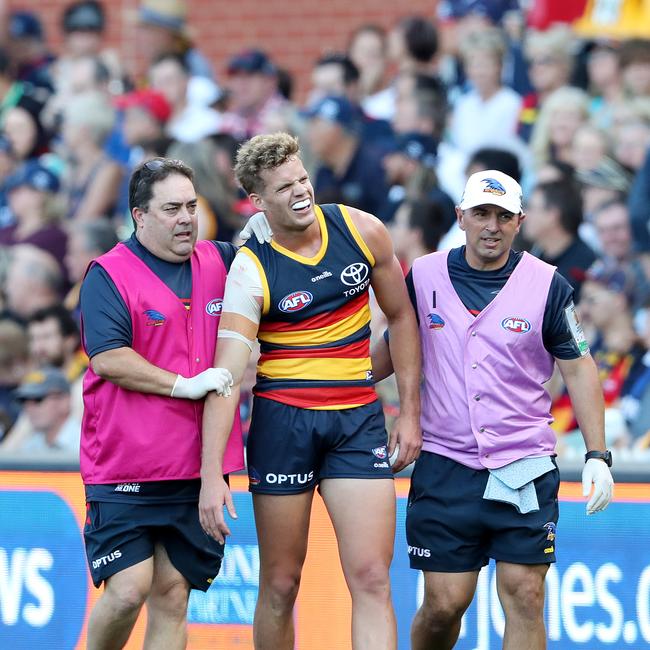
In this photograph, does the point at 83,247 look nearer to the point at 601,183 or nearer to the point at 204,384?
the point at 601,183

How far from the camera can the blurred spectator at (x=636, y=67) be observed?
31.9 feet

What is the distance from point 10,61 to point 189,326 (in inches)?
326

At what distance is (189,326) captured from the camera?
5734 millimetres

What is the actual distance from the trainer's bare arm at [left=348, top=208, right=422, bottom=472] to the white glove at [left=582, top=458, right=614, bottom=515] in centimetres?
70

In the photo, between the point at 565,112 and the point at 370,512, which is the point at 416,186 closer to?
the point at 565,112

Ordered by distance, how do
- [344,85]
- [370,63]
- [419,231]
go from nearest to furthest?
1. [419,231]
2. [344,85]
3. [370,63]

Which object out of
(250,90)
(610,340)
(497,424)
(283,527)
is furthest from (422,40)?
(283,527)

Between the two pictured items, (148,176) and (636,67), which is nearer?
(148,176)

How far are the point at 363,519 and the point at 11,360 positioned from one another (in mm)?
4623

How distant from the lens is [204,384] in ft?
18.2

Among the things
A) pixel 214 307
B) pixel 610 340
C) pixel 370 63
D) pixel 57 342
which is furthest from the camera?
pixel 370 63

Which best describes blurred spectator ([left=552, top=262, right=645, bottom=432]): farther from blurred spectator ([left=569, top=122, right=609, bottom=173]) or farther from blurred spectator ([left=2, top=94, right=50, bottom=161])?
blurred spectator ([left=2, top=94, right=50, bottom=161])

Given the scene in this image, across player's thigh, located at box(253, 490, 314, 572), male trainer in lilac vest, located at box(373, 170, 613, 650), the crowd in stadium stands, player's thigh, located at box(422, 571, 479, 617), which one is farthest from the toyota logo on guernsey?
the crowd in stadium stands

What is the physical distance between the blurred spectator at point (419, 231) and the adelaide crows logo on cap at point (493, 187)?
10.3 feet
